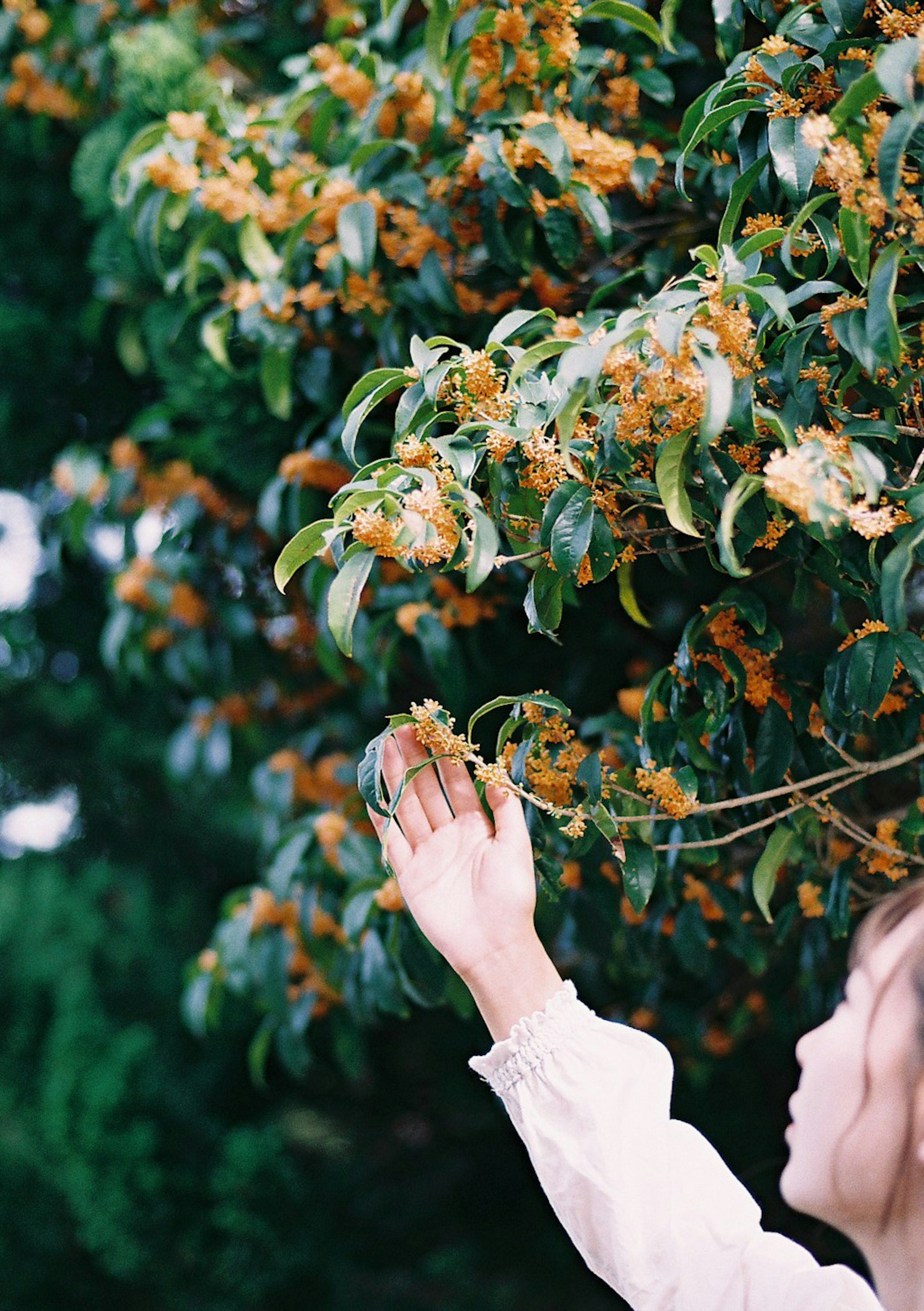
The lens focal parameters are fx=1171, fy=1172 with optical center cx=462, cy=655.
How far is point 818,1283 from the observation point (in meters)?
0.67

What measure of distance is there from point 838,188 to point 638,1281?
27.2 inches

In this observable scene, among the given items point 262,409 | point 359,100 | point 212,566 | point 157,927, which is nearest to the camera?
point 359,100

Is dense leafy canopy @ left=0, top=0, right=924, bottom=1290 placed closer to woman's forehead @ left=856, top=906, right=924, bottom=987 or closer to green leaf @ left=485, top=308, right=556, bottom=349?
green leaf @ left=485, top=308, right=556, bottom=349

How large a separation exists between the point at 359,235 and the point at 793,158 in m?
0.51

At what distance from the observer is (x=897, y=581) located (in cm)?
66

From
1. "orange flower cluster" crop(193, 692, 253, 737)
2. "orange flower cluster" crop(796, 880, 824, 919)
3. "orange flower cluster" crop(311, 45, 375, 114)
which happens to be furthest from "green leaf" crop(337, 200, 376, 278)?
"orange flower cluster" crop(193, 692, 253, 737)

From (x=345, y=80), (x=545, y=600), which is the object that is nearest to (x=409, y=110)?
(x=345, y=80)

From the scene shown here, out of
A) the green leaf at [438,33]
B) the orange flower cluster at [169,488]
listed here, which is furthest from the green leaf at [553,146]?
the orange flower cluster at [169,488]

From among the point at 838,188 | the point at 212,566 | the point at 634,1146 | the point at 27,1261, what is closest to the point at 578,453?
the point at 838,188

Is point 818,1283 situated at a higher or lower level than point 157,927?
higher

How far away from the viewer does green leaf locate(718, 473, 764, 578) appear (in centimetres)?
64

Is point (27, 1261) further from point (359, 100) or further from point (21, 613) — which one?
point (359, 100)

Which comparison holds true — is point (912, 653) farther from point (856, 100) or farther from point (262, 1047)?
point (262, 1047)

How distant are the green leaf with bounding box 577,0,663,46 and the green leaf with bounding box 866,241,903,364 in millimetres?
451
